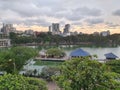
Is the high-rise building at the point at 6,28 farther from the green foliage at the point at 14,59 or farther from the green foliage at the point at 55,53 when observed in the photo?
the green foliage at the point at 14,59

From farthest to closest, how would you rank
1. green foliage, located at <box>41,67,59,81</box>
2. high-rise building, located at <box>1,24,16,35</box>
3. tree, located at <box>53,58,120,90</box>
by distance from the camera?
1. high-rise building, located at <box>1,24,16,35</box>
2. green foliage, located at <box>41,67,59,81</box>
3. tree, located at <box>53,58,120,90</box>

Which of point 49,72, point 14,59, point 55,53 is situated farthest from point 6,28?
point 49,72

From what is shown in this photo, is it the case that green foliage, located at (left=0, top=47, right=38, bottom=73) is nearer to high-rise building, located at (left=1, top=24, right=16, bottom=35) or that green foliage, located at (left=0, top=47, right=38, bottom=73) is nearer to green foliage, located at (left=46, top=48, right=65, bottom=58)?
green foliage, located at (left=46, top=48, right=65, bottom=58)

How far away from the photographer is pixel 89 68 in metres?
7.08

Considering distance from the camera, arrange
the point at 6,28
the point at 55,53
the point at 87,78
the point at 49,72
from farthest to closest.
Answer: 1. the point at 6,28
2. the point at 55,53
3. the point at 49,72
4. the point at 87,78

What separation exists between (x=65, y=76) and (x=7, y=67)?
8923mm

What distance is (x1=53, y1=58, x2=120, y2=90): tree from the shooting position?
23.1 feet

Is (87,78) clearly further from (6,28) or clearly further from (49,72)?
(6,28)


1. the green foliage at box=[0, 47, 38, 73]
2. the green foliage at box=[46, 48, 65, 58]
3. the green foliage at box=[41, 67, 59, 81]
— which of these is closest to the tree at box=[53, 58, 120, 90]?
the green foliage at box=[41, 67, 59, 81]

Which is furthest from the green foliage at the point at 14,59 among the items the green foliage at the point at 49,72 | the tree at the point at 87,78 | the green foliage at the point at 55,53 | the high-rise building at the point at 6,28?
the high-rise building at the point at 6,28

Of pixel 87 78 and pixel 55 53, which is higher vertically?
pixel 87 78

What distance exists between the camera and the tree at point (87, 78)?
7.04 metres

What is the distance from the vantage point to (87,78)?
23.2 feet

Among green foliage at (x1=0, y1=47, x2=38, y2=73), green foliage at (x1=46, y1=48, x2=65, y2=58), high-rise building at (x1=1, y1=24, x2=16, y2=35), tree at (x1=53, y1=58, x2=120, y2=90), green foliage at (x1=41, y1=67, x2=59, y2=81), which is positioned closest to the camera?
tree at (x1=53, y1=58, x2=120, y2=90)
